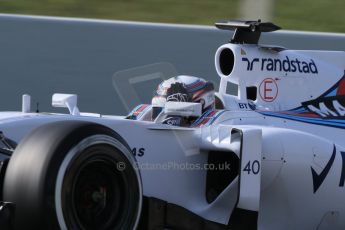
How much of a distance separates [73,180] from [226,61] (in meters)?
2.90

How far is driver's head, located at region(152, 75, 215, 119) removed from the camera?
19.7 feet

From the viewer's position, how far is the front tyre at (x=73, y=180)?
3904mm

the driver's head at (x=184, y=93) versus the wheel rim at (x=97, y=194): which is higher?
the driver's head at (x=184, y=93)

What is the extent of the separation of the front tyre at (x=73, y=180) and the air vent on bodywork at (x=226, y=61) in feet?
8.04

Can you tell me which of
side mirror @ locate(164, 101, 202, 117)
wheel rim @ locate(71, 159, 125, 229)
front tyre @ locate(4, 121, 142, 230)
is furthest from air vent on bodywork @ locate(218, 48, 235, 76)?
wheel rim @ locate(71, 159, 125, 229)

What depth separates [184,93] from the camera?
238 inches

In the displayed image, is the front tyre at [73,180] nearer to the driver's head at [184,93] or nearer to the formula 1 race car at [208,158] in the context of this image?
the formula 1 race car at [208,158]

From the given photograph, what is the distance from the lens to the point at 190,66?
9.30 metres

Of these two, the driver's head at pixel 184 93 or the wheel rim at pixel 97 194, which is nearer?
the wheel rim at pixel 97 194

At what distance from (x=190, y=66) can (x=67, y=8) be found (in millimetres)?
3758

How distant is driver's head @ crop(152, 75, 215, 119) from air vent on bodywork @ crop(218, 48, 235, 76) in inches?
24.4

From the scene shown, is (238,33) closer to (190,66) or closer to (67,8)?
(190,66)

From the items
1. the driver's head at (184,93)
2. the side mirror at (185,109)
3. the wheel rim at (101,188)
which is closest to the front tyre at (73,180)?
the wheel rim at (101,188)

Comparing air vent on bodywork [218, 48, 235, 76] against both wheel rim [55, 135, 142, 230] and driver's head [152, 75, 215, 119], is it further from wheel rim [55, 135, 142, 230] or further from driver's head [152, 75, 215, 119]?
wheel rim [55, 135, 142, 230]
